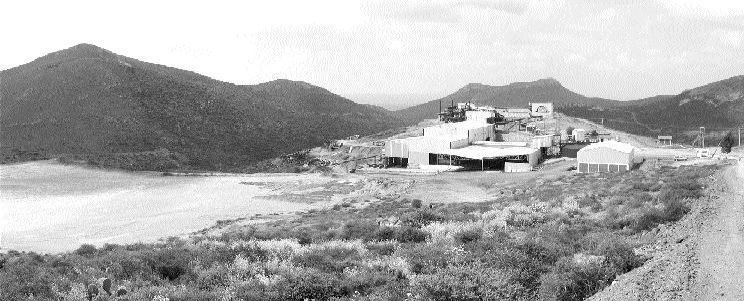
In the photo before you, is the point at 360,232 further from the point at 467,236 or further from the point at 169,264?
the point at 169,264

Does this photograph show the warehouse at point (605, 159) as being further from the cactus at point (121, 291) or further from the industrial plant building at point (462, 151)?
the cactus at point (121, 291)

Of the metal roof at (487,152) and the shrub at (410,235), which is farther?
the metal roof at (487,152)

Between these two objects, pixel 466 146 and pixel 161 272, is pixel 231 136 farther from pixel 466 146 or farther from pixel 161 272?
pixel 161 272

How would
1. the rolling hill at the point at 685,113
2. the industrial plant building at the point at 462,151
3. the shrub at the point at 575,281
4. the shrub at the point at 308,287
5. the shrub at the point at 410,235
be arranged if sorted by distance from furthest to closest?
the rolling hill at the point at 685,113 → the industrial plant building at the point at 462,151 → the shrub at the point at 410,235 → the shrub at the point at 308,287 → the shrub at the point at 575,281

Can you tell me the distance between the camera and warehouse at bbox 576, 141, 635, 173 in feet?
142

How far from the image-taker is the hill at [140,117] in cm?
7125

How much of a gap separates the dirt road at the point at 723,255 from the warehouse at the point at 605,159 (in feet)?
94.8

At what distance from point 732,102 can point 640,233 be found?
399 ft

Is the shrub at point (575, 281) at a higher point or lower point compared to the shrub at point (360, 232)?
higher

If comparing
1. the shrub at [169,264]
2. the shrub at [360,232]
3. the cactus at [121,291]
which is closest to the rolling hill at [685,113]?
the shrub at [360,232]

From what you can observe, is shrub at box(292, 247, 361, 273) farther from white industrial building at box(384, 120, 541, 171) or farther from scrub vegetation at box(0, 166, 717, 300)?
white industrial building at box(384, 120, 541, 171)

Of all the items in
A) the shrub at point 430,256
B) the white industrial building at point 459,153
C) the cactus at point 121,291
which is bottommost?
the cactus at point 121,291

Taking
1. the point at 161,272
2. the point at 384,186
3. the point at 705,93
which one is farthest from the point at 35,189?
the point at 705,93

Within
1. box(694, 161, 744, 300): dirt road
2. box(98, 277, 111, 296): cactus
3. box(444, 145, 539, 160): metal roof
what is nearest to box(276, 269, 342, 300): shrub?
box(98, 277, 111, 296): cactus
